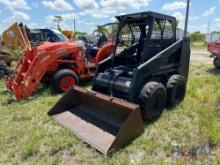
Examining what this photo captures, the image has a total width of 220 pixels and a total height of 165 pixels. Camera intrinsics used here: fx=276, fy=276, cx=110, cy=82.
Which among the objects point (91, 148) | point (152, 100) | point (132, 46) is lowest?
point (91, 148)

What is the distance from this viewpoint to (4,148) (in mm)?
4223

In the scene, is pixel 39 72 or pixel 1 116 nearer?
pixel 1 116

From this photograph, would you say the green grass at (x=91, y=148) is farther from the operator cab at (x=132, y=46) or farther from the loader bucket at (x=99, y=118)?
the operator cab at (x=132, y=46)

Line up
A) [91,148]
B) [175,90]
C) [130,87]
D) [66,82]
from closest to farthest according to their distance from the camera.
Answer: [91,148], [130,87], [175,90], [66,82]

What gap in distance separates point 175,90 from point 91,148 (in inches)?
96.1

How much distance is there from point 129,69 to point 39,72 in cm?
235

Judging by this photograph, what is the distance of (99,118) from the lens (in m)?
5.02

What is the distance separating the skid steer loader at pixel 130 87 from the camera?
14.5 feet

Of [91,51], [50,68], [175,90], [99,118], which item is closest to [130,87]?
[99,118]

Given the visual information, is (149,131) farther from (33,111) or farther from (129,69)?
(33,111)

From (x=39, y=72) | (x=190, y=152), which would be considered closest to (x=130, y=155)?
(x=190, y=152)

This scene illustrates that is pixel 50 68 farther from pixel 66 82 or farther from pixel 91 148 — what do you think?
pixel 91 148

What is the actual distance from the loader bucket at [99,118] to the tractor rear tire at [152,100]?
1.73 feet

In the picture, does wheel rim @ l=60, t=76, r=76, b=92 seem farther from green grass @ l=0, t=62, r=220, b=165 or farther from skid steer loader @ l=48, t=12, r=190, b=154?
skid steer loader @ l=48, t=12, r=190, b=154
